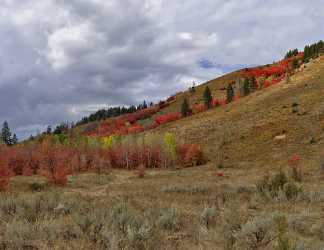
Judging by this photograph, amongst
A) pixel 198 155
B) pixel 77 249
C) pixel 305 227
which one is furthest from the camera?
pixel 198 155

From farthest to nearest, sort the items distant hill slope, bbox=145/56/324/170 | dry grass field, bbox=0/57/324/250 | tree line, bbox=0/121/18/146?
tree line, bbox=0/121/18/146 → distant hill slope, bbox=145/56/324/170 → dry grass field, bbox=0/57/324/250

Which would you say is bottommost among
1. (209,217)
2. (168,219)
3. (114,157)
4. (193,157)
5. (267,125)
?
(209,217)

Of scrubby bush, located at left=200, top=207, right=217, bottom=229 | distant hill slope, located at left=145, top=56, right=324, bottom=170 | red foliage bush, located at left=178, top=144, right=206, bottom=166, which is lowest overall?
scrubby bush, located at left=200, top=207, right=217, bottom=229

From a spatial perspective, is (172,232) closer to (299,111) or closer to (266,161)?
(266,161)

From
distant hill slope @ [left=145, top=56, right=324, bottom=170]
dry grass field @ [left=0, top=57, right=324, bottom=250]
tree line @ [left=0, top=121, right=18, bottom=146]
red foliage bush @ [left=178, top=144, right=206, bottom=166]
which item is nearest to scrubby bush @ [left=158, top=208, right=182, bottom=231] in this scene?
dry grass field @ [left=0, top=57, right=324, bottom=250]

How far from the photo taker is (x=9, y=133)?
113500 millimetres

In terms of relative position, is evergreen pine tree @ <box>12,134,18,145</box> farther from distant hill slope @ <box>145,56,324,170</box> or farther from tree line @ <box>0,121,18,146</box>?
distant hill slope @ <box>145,56,324,170</box>

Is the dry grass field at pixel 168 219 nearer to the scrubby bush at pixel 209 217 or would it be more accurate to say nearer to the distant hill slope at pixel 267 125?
the scrubby bush at pixel 209 217

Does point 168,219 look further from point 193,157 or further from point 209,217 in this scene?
point 193,157

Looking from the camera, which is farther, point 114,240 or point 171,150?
point 171,150

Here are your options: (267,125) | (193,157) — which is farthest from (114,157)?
(267,125)

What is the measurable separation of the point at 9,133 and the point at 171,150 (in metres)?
67.6

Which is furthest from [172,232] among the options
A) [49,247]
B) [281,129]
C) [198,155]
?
[281,129]

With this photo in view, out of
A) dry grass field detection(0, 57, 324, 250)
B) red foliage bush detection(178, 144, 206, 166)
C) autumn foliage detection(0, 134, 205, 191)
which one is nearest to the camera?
dry grass field detection(0, 57, 324, 250)
